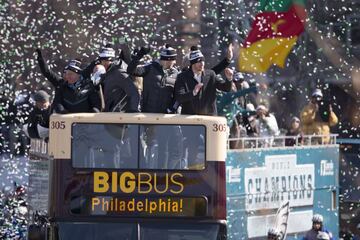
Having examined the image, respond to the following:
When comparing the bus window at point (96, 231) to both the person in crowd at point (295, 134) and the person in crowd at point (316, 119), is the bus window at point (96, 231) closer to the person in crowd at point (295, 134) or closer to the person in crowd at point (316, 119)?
the person in crowd at point (295, 134)

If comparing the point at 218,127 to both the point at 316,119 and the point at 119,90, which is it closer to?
the point at 119,90

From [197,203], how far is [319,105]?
9398 mm

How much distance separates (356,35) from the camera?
35.1 meters

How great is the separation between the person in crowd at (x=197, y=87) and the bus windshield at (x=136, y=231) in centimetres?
143

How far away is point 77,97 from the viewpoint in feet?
57.8

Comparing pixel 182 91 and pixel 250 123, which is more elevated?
pixel 250 123

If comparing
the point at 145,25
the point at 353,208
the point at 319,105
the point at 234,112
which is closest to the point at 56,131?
the point at 234,112

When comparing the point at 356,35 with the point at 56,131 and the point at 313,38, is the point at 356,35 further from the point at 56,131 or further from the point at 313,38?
the point at 56,131

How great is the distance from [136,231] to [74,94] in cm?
Result: 218

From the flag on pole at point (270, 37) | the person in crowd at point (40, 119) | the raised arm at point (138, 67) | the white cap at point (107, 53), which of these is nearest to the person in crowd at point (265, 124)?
the person in crowd at point (40, 119)

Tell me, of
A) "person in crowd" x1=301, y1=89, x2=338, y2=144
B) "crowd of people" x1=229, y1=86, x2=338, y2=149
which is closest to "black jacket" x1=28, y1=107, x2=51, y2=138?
"crowd of people" x1=229, y1=86, x2=338, y2=149

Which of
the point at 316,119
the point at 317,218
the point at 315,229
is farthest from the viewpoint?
the point at 316,119

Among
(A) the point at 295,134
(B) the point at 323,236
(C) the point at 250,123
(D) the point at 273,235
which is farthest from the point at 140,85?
(A) the point at 295,134

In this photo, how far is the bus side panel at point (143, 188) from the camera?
16.4m
